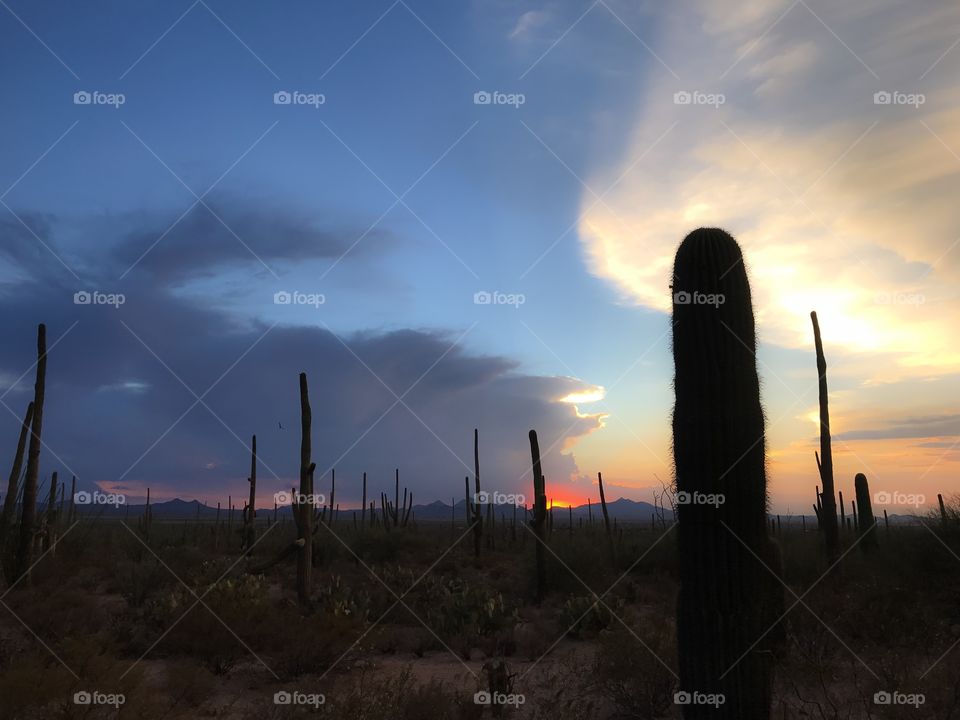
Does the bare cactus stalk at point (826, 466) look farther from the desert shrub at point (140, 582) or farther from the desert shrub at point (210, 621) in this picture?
the desert shrub at point (140, 582)

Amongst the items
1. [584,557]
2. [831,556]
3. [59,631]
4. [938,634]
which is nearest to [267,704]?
[59,631]

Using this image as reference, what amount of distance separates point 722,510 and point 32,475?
16.2 m

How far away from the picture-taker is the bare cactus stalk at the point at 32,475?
15711 mm

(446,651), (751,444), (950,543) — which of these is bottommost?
(446,651)

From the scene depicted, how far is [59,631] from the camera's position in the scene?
11320mm

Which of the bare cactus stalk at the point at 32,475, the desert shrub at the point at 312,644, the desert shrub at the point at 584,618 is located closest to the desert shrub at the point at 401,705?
the desert shrub at the point at 312,644

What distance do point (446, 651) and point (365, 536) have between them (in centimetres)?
1548

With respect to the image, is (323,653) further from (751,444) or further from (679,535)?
(751,444)

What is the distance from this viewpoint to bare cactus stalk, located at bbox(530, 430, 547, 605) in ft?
54.7

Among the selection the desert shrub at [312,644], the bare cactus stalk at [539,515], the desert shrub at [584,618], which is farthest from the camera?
the bare cactus stalk at [539,515]

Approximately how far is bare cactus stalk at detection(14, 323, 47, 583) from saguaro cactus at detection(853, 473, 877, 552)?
826 inches

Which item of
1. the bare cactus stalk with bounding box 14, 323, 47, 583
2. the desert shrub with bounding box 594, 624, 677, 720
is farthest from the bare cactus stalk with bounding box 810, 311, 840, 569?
the bare cactus stalk with bounding box 14, 323, 47, 583

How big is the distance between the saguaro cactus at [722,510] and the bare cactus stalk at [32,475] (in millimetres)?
15117

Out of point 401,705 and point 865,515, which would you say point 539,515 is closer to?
point 401,705
